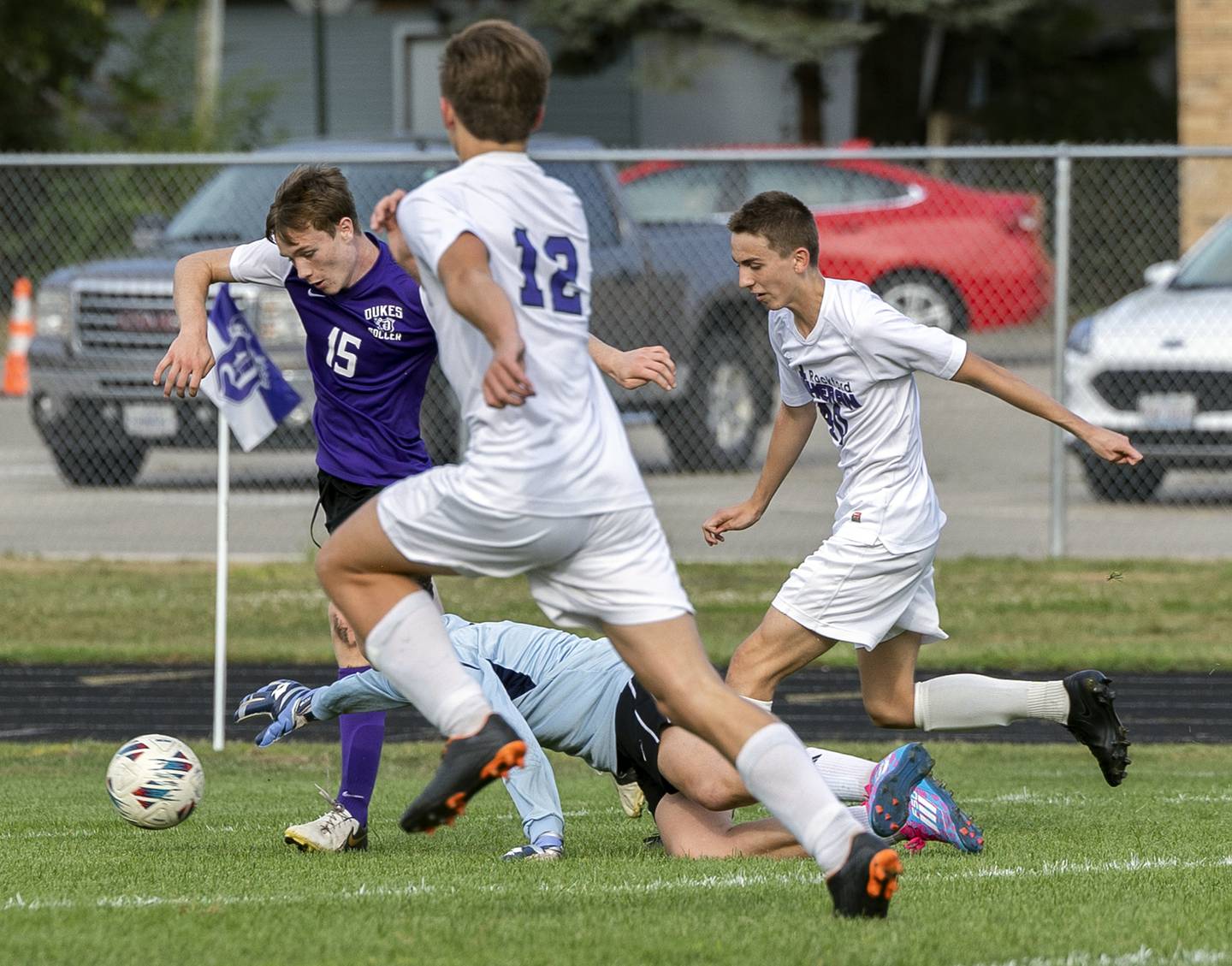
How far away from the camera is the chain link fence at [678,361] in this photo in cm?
1419

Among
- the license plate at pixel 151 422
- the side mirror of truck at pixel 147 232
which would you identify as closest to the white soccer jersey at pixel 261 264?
the license plate at pixel 151 422

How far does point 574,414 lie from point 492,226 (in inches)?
18.3

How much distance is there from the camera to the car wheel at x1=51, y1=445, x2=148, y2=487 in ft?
48.4

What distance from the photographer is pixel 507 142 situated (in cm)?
497

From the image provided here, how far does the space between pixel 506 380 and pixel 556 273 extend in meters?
0.41

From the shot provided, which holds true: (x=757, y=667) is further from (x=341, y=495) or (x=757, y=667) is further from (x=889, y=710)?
(x=341, y=495)

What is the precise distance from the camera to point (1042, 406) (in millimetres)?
6168

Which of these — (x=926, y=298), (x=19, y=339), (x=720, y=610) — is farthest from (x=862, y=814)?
(x=19, y=339)

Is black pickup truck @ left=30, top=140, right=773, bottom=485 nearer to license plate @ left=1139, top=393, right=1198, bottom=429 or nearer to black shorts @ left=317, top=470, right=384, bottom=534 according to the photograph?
license plate @ left=1139, top=393, right=1198, bottom=429

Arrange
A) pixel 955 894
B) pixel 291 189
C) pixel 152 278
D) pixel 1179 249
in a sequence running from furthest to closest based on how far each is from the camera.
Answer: pixel 1179 249 → pixel 152 278 → pixel 291 189 → pixel 955 894

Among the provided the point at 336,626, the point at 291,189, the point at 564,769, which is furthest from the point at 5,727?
the point at 291,189

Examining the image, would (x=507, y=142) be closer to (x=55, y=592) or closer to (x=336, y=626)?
(x=336, y=626)

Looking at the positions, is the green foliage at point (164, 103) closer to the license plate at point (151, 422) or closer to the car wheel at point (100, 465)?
the car wheel at point (100, 465)

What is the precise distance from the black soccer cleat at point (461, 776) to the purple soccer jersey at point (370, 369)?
1939 millimetres
